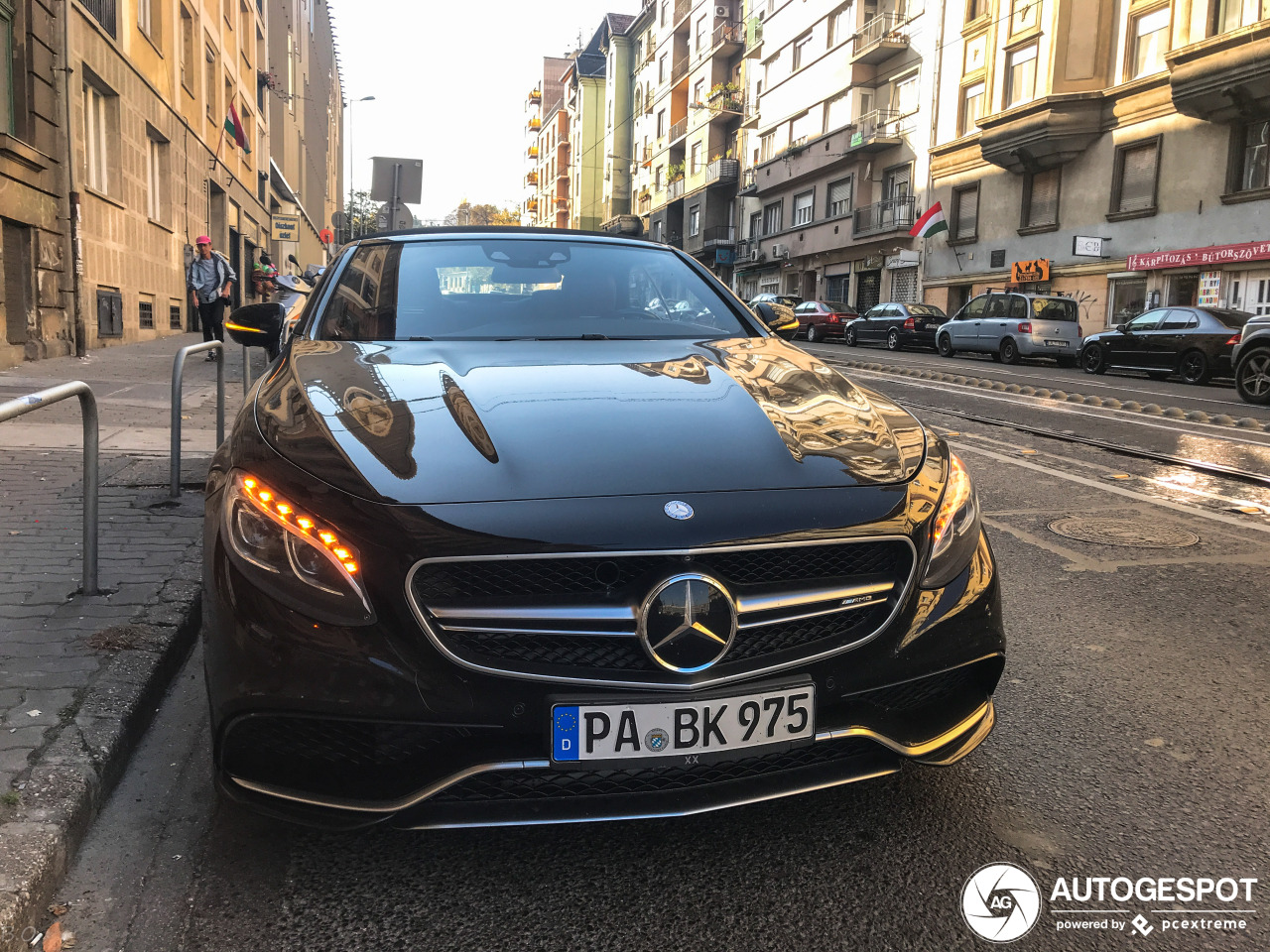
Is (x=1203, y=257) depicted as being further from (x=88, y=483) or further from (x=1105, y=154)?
(x=88, y=483)

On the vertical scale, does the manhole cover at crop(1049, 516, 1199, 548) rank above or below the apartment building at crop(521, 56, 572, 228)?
below

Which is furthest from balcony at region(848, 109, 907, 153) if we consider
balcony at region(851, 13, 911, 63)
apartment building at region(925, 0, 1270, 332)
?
apartment building at region(925, 0, 1270, 332)

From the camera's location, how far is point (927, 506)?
221 cm

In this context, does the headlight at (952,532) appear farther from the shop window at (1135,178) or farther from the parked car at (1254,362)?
the shop window at (1135,178)

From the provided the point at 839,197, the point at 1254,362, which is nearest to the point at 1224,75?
the point at 1254,362

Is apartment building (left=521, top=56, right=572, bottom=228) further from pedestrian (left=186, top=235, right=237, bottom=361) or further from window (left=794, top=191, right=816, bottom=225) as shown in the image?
pedestrian (left=186, top=235, right=237, bottom=361)

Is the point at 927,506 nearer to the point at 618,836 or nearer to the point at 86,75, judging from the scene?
the point at 618,836

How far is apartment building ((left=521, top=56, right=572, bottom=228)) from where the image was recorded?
96188mm

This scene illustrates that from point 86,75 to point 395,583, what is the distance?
656 inches

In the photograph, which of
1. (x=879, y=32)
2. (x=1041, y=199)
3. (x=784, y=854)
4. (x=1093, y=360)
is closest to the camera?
(x=784, y=854)

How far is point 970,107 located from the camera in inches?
1313

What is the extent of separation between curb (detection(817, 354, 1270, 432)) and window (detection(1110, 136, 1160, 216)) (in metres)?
12.7

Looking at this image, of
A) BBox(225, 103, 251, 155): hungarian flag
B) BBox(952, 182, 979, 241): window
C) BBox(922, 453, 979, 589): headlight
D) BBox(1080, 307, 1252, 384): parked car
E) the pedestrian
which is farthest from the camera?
BBox(952, 182, 979, 241): window

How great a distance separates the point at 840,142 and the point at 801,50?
262 inches
